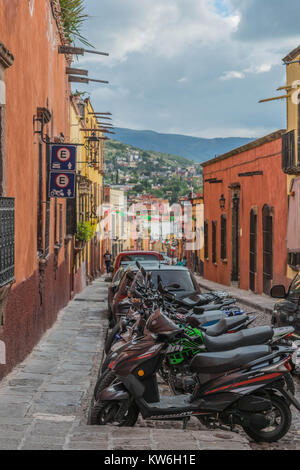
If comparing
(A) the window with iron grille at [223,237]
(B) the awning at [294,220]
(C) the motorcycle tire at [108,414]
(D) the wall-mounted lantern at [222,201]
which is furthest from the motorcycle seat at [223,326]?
(A) the window with iron grille at [223,237]

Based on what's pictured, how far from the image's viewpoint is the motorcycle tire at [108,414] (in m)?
6.20

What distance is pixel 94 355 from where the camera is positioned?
1116cm

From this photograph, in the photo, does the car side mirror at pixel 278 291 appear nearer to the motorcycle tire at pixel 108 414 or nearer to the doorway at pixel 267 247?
the motorcycle tire at pixel 108 414

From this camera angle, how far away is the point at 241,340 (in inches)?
244

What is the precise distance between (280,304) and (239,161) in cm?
1898

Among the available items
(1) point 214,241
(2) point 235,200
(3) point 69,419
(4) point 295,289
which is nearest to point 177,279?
(4) point 295,289

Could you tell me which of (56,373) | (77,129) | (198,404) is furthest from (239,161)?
(198,404)

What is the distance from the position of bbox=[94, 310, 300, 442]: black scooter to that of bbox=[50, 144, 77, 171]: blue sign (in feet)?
27.1

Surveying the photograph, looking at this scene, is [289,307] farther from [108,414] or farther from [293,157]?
[293,157]

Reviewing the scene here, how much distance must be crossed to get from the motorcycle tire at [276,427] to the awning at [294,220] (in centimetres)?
1315

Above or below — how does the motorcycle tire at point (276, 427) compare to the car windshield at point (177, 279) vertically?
below

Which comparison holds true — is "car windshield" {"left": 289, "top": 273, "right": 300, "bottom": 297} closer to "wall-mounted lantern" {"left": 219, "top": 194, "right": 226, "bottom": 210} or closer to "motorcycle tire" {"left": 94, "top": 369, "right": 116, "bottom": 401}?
"motorcycle tire" {"left": 94, "top": 369, "right": 116, "bottom": 401}

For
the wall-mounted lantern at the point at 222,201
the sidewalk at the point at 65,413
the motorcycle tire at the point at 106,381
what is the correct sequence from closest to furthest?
the sidewalk at the point at 65,413 → the motorcycle tire at the point at 106,381 → the wall-mounted lantern at the point at 222,201
